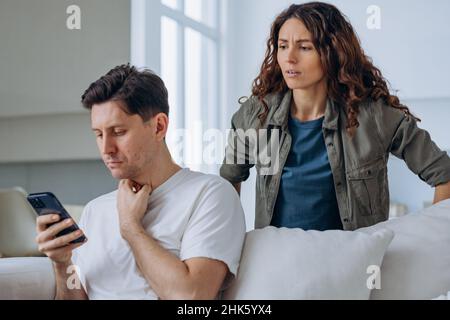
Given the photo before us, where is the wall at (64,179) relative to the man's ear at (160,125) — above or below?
below

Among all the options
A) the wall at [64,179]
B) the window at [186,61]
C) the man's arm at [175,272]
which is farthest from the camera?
the window at [186,61]

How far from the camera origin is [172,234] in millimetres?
1206

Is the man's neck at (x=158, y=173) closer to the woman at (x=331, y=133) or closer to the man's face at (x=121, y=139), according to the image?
the man's face at (x=121, y=139)

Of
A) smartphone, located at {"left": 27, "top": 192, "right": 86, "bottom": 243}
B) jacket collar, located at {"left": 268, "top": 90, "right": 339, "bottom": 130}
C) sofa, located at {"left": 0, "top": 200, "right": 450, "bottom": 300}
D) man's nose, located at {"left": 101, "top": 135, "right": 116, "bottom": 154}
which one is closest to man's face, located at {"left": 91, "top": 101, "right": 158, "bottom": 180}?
man's nose, located at {"left": 101, "top": 135, "right": 116, "bottom": 154}

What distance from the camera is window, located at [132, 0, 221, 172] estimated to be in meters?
2.09

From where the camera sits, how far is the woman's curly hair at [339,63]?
1544 millimetres

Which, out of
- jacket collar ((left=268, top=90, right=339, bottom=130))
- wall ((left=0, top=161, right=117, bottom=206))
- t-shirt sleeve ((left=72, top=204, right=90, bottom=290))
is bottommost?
t-shirt sleeve ((left=72, top=204, right=90, bottom=290))

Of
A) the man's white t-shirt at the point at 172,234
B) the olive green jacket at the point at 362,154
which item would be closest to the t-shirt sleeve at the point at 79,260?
the man's white t-shirt at the point at 172,234

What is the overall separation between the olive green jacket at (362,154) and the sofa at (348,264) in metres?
0.26

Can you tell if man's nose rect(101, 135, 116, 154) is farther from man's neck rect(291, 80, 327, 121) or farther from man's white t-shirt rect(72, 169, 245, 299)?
man's neck rect(291, 80, 327, 121)

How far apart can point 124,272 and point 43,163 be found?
2.17 ft

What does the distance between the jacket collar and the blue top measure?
2 cm

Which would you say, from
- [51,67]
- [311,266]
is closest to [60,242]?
[311,266]

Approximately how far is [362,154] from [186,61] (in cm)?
92
